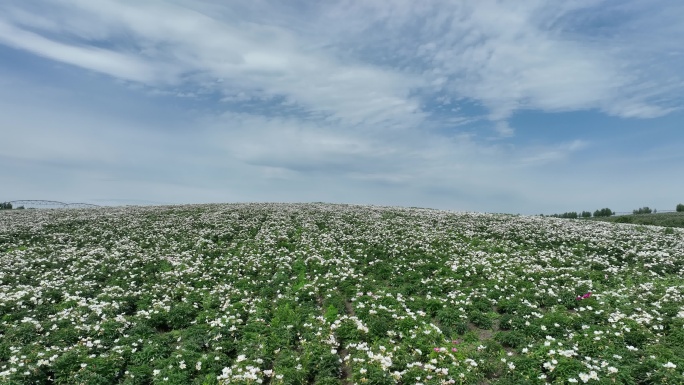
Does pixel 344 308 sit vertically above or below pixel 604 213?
below

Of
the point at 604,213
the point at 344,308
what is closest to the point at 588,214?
the point at 604,213

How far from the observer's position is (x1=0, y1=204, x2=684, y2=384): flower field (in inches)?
409

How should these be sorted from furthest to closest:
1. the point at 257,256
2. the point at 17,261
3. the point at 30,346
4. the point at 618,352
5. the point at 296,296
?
the point at 257,256 < the point at 17,261 < the point at 296,296 < the point at 30,346 < the point at 618,352

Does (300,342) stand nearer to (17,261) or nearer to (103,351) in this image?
(103,351)

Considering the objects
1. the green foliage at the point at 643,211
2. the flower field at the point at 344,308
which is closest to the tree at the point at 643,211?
the green foliage at the point at 643,211

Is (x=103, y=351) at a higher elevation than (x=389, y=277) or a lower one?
lower

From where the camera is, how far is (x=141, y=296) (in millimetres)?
16344

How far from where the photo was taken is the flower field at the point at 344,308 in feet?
34.1

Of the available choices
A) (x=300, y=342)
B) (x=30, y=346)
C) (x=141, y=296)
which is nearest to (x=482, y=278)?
(x=300, y=342)

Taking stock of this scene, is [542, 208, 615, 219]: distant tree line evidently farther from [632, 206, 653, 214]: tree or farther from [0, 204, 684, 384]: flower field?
[0, 204, 684, 384]: flower field

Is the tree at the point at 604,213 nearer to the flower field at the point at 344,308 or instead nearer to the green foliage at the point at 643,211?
the green foliage at the point at 643,211

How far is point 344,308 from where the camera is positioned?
1472 cm

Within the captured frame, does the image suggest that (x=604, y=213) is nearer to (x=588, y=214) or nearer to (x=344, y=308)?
(x=588, y=214)

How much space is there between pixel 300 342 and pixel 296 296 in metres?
3.97
